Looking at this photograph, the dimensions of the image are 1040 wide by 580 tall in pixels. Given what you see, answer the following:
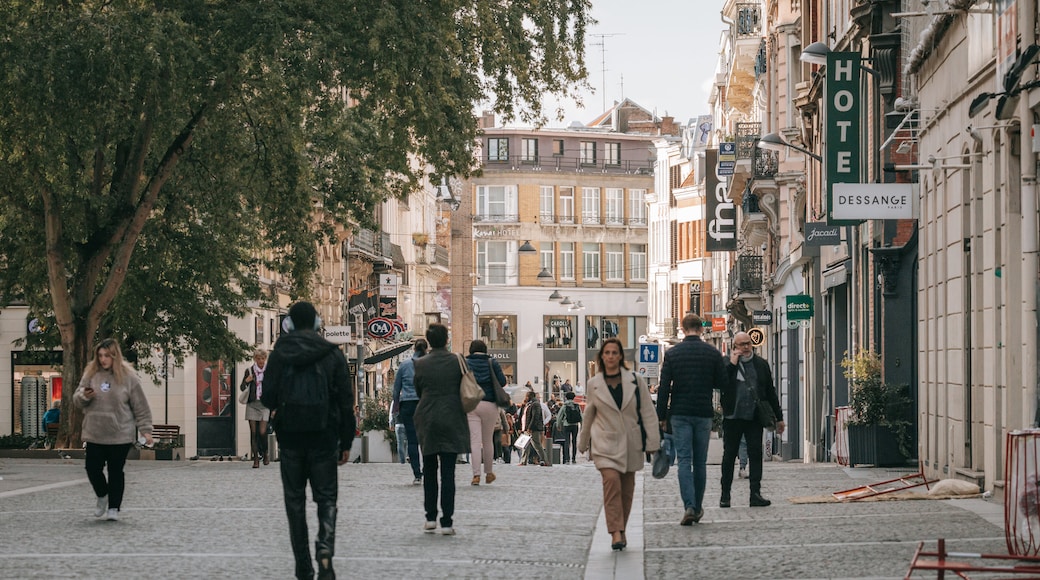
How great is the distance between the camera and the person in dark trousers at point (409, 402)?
885 inches

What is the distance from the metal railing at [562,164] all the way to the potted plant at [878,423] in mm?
88661

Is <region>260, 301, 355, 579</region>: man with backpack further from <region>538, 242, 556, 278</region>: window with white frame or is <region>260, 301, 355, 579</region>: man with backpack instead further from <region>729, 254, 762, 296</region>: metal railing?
<region>538, 242, 556, 278</region>: window with white frame

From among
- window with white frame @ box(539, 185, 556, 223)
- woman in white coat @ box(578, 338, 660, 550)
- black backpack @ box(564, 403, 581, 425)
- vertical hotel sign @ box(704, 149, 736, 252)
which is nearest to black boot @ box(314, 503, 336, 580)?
woman in white coat @ box(578, 338, 660, 550)

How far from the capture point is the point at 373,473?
87.5 feet

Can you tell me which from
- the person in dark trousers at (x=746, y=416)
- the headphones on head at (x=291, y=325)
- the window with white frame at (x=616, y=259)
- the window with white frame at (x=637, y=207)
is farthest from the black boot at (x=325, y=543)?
the window with white frame at (x=637, y=207)

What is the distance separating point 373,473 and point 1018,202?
11343 mm

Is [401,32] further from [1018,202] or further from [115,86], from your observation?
[1018,202]

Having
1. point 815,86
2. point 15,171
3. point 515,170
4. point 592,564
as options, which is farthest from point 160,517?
point 515,170

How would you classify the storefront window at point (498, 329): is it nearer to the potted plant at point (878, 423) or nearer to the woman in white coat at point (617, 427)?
the potted plant at point (878, 423)

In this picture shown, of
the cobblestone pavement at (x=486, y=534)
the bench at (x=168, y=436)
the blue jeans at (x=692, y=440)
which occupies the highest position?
the blue jeans at (x=692, y=440)

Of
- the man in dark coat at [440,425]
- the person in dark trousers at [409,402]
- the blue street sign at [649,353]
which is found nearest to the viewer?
the man in dark coat at [440,425]

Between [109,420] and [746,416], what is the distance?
244 inches

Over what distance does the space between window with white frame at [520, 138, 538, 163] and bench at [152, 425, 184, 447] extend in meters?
73.1

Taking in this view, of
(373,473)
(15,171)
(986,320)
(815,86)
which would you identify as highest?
(815,86)
